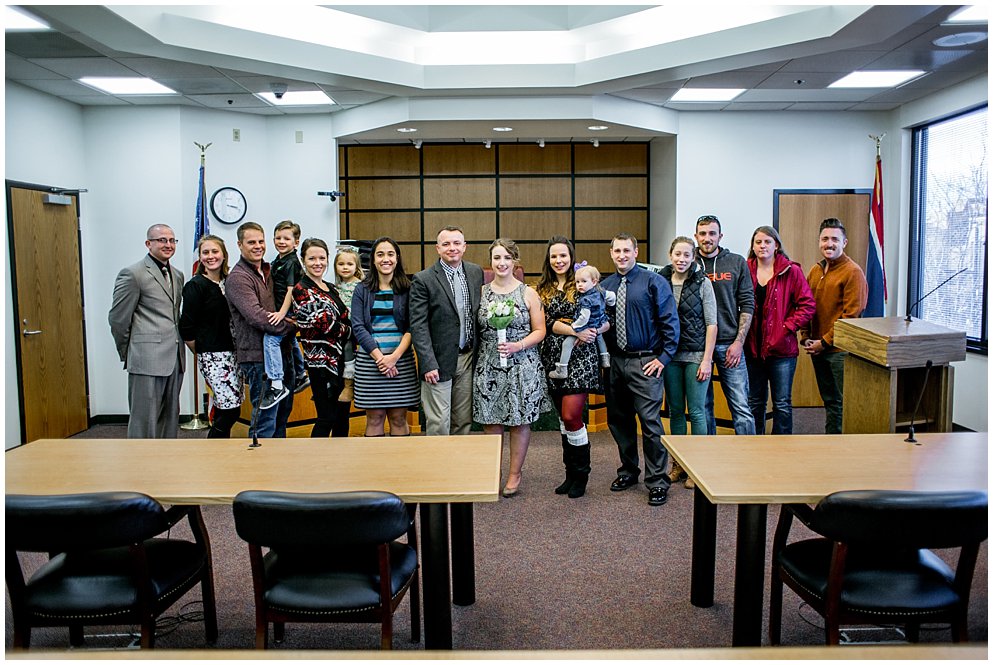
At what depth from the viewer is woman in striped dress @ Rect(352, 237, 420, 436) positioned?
4.38 m

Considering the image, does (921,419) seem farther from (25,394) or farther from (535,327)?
(25,394)

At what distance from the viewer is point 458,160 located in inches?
345

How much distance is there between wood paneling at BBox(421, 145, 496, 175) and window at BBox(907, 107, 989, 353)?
Answer: 434 centimetres

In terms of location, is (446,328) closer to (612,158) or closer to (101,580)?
(101,580)

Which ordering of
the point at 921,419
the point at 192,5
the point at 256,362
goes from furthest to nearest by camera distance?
the point at 192,5, the point at 256,362, the point at 921,419

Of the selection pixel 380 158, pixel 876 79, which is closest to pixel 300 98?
pixel 380 158

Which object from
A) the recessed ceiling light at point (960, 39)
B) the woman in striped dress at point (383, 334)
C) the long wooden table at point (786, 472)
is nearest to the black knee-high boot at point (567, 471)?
the woman in striped dress at point (383, 334)

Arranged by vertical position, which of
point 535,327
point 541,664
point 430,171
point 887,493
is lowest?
point 541,664

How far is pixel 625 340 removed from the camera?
4461 millimetres

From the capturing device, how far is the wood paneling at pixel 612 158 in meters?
8.74

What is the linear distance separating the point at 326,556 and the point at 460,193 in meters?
6.69

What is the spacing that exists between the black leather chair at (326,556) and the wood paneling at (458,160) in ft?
21.5

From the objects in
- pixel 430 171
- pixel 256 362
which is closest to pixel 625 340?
pixel 256 362

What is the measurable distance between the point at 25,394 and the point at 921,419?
6.31m
